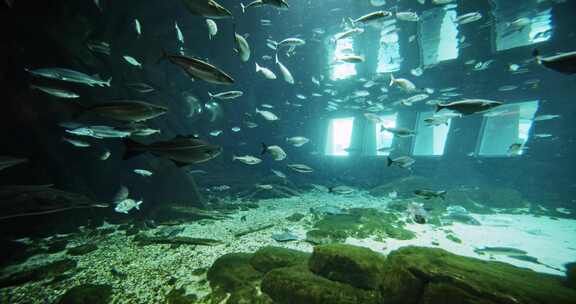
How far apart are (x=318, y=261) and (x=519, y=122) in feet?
188

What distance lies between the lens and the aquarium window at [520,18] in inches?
498

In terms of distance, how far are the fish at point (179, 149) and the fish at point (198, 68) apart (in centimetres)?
87

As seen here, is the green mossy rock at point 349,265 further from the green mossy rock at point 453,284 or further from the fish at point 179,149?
the fish at point 179,149

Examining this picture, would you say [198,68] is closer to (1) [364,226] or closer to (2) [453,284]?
(2) [453,284]

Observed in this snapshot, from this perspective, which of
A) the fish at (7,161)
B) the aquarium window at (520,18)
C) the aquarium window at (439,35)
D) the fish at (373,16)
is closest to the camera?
the fish at (7,161)

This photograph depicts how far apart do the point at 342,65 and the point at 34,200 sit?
22567mm

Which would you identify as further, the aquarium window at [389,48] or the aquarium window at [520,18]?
the aquarium window at [389,48]

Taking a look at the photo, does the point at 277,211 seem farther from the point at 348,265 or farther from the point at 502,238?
the point at 502,238

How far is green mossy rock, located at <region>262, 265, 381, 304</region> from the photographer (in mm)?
3002

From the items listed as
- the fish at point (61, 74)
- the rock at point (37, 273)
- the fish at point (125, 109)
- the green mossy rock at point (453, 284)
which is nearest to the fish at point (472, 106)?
the green mossy rock at point (453, 284)

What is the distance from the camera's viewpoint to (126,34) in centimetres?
1073

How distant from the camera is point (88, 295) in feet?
11.2

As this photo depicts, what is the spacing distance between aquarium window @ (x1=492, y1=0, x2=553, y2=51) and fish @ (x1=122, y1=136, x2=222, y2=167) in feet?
57.0

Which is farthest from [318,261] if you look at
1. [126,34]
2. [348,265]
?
[126,34]
